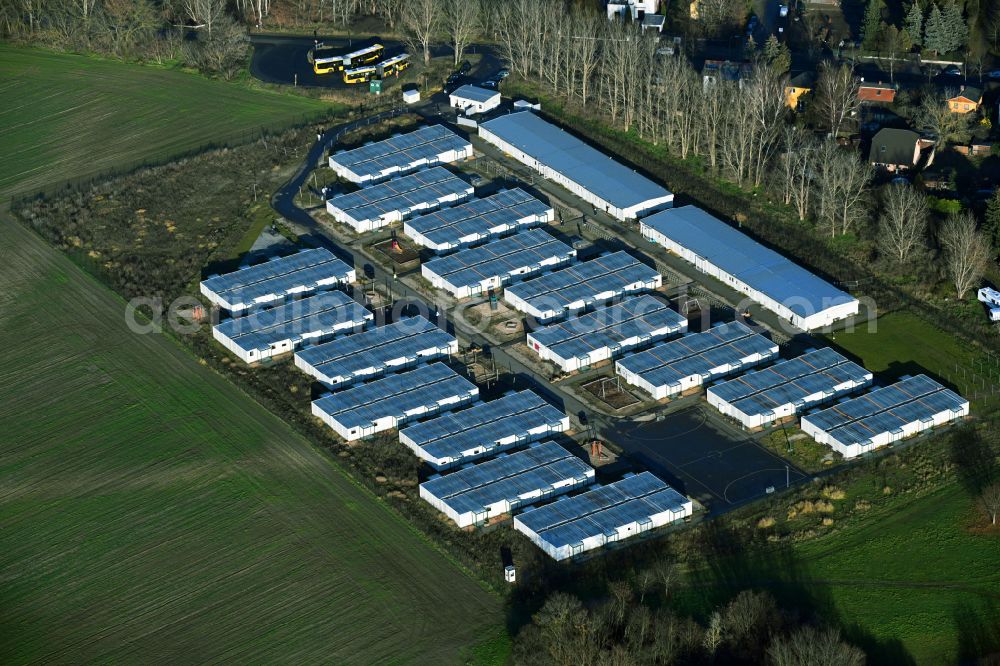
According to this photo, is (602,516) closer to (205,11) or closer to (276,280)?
(276,280)

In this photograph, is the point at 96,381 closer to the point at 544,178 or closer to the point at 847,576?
the point at 544,178

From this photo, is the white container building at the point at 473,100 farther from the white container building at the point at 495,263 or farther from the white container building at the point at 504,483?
the white container building at the point at 504,483

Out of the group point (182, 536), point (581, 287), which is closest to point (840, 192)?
point (581, 287)

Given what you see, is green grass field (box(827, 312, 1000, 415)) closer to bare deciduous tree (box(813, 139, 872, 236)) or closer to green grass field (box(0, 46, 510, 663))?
bare deciduous tree (box(813, 139, 872, 236))

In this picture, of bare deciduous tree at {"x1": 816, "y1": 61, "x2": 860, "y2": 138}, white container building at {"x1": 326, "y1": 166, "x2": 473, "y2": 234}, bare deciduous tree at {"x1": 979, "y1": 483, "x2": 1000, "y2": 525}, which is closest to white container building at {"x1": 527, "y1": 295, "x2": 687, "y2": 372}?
white container building at {"x1": 326, "y1": 166, "x2": 473, "y2": 234}

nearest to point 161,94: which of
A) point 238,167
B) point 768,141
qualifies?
point 238,167
